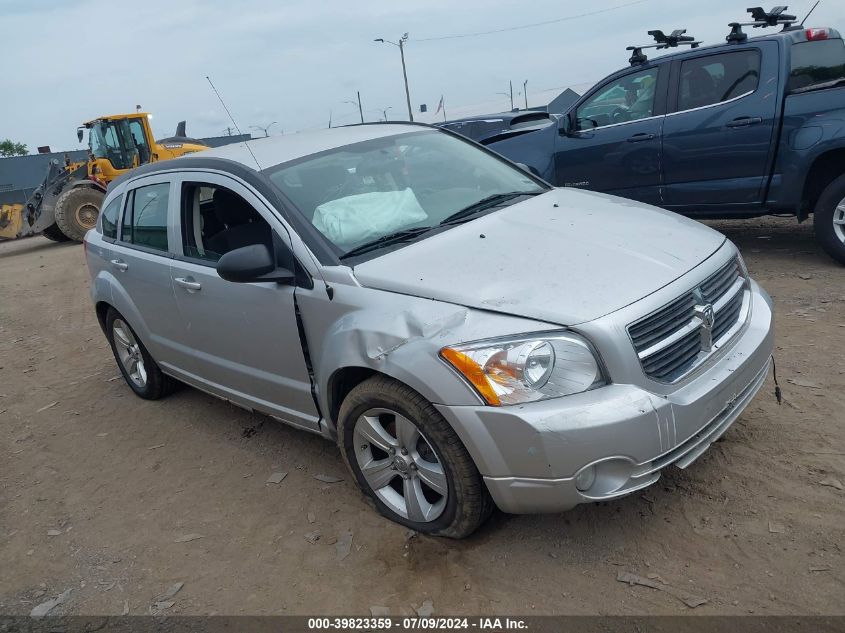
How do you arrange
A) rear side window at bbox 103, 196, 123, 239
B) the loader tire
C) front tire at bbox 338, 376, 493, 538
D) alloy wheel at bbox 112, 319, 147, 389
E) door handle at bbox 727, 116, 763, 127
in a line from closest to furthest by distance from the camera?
front tire at bbox 338, 376, 493, 538 → rear side window at bbox 103, 196, 123, 239 → alloy wheel at bbox 112, 319, 147, 389 → door handle at bbox 727, 116, 763, 127 → the loader tire

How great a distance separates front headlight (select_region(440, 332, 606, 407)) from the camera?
8.12 feet

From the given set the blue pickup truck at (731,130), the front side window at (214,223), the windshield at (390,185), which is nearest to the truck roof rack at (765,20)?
the blue pickup truck at (731,130)

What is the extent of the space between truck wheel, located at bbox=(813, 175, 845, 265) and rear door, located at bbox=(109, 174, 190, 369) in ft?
16.6

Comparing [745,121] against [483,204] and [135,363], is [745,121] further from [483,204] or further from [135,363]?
[135,363]

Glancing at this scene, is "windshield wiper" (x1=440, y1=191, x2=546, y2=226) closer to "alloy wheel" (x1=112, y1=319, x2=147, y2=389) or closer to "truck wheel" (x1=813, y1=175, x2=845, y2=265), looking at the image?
"alloy wheel" (x1=112, y1=319, x2=147, y2=389)

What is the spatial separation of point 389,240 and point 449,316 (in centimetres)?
72

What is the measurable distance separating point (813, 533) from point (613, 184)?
15.7 ft

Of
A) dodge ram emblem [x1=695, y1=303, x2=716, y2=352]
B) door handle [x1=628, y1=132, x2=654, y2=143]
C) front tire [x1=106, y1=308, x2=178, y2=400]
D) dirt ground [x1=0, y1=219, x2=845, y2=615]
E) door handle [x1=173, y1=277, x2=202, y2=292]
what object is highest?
door handle [x1=628, y1=132, x2=654, y2=143]

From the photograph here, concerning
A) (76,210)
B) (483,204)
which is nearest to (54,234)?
(76,210)

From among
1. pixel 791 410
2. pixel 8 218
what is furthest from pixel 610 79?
pixel 8 218

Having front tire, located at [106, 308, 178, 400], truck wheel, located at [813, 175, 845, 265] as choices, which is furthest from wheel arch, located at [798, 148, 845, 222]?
front tire, located at [106, 308, 178, 400]

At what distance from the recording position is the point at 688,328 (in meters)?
2.71

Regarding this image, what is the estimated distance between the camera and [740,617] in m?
2.36

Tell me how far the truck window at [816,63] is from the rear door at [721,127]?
20cm
